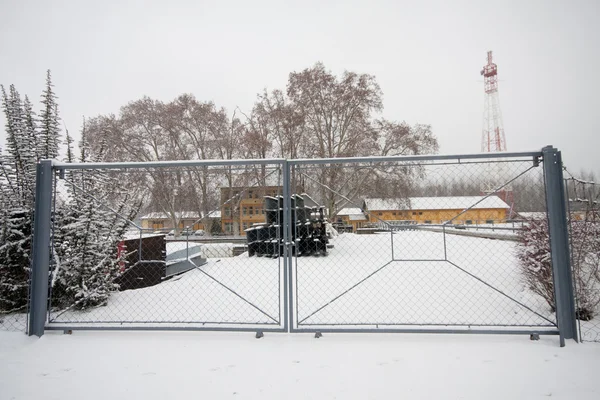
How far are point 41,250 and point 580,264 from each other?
6533mm

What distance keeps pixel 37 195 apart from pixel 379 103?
77.9 feet

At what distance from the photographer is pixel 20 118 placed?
4406 mm

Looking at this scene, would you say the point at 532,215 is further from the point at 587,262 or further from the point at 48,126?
the point at 48,126

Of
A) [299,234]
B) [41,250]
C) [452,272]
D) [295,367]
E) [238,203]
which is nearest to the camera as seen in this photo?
[295,367]

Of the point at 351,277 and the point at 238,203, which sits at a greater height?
the point at 238,203

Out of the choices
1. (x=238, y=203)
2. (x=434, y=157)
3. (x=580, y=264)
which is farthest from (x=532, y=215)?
(x=238, y=203)

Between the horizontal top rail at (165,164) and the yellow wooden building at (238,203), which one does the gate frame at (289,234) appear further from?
the yellow wooden building at (238,203)

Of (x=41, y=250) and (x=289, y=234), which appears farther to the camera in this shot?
(x=41, y=250)

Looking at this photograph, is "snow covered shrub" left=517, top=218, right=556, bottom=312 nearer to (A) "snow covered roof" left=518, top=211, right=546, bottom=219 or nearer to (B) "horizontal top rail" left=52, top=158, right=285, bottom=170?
(A) "snow covered roof" left=518, top=211, right=546, bottom=219

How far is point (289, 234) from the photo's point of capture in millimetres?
3195

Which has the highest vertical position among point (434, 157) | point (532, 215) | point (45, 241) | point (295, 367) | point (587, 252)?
point (434, 157)

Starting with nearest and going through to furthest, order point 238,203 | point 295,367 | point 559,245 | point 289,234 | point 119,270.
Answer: point 295,367, point 559,245, point 289,234, point 238,203, point 119,270

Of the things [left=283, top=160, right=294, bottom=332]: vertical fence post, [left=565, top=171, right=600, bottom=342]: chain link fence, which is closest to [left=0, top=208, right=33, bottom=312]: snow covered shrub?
[left=283, top=160, right=294, bottom=332]: vertical fence post

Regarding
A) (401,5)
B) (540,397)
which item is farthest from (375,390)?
(401,5)
